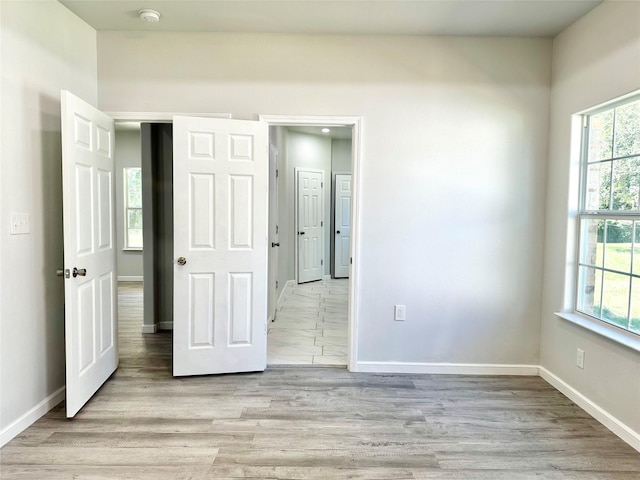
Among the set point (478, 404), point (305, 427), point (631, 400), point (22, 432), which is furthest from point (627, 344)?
point (22, 432)

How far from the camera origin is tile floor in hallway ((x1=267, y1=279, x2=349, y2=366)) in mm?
3299

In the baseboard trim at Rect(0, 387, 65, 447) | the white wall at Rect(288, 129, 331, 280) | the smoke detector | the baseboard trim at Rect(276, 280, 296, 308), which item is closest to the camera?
the baseboard trim at Rect(0, 387, 65, 447)

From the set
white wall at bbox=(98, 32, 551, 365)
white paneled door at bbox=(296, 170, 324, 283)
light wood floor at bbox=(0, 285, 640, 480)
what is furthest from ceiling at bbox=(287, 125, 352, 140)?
light wood floor at bbox=(0, 285, 640, 480)

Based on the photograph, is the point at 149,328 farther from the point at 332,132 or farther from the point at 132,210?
the point at 332,132

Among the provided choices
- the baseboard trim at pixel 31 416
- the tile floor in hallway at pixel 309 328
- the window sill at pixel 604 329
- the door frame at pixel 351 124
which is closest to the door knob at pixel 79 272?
the baseboard trim at pixel 31 416

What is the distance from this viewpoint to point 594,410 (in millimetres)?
2402

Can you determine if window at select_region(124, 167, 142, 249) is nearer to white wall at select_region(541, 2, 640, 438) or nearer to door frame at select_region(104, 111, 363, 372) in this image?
door frame at select_region(104, 111, 363, 372)

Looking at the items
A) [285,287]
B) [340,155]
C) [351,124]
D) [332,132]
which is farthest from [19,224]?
[340,155]

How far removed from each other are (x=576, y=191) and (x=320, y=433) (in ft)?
7.94

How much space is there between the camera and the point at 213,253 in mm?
2840

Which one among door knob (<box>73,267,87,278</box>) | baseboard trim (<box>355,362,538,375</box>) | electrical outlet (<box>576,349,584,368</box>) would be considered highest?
door knob (<box>73,267,87,278</box>)

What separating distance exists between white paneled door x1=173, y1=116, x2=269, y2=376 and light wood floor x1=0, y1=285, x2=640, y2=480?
9.8 inches

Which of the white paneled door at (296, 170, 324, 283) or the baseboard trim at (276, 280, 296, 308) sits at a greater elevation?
the white paneled door at (296, 170, 324, 283)

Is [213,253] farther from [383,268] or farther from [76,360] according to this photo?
[383,268]
